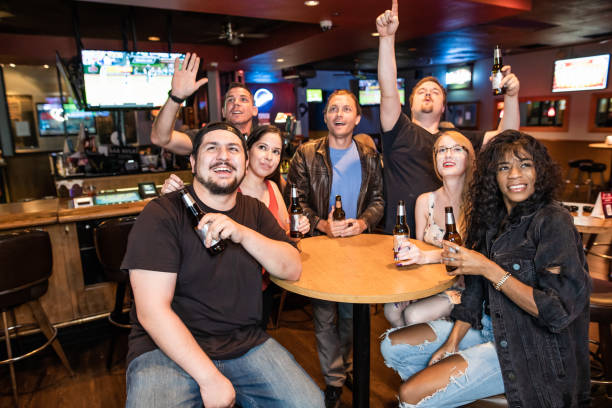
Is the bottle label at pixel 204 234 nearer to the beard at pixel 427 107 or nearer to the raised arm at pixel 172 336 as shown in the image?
the raised arm at pixel 172 336

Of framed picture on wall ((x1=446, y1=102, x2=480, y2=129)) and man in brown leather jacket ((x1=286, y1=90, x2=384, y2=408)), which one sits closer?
man in brown leather jacket ((x1=286, y1=90, x2=384, y2=408))

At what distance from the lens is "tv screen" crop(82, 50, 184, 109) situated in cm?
493

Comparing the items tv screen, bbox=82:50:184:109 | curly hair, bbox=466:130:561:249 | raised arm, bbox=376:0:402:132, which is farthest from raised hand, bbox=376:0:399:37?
tv screen, bbox=82:50:184:109

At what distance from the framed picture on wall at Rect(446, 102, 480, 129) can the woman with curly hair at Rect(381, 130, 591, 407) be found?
11506mm

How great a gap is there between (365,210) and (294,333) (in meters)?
1.28

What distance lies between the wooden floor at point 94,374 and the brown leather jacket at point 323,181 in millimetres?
978

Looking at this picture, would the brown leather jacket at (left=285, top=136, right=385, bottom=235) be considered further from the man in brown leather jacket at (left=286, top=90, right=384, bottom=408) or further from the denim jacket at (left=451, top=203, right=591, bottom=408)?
the denim jacket at (left=451, top=203, right=591, bottom=408)

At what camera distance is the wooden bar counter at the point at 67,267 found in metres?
3.14

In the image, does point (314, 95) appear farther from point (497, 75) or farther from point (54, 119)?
→ point (497, 75)

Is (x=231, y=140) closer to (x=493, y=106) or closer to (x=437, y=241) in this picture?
(x=437, y=241)

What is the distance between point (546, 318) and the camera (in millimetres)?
1466

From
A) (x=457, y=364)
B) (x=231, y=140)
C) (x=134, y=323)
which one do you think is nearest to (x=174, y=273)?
(x=134, y=323)

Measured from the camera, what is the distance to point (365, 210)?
108 inches

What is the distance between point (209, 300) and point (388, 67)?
5.32 ft
